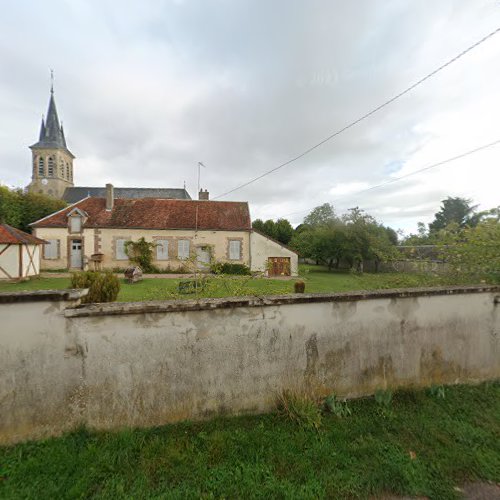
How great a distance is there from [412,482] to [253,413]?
1448 millimetres

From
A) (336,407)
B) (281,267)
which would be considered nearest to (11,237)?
(281,267)

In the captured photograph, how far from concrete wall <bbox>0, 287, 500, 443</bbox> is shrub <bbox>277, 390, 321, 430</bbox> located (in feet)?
0.38

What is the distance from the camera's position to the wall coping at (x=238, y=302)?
7.43 feet

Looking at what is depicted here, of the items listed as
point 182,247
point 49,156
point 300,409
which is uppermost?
point 49,156

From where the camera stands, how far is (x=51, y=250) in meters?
18.8

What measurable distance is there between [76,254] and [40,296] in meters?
20.4

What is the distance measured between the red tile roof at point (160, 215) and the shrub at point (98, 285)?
12.9 m

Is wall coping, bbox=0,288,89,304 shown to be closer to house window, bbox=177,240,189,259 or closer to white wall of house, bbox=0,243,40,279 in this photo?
white wall of house, bbox=0,243,40,279

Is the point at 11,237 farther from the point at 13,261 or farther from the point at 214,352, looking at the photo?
the point at 214,352

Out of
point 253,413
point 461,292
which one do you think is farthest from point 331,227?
point 253,413

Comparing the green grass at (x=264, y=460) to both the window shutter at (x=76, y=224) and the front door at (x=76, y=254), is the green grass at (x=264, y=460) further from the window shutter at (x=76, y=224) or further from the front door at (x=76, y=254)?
the window shutter at (x=76, y=224)

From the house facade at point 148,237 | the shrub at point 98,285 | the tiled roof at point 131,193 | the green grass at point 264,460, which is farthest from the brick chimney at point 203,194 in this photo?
the green grass at point 264,460

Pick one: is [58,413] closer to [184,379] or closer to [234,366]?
[184,379]

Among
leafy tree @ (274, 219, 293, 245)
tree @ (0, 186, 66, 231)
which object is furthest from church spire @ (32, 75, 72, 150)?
leafy tree @ (274, 219, 293, 245)
